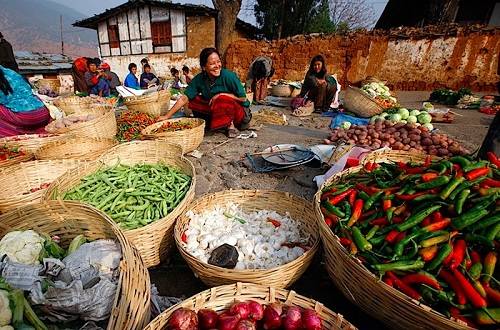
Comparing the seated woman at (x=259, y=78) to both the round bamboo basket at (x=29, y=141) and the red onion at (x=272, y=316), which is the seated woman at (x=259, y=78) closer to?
the round bamboo basket at (x=29, y=141)

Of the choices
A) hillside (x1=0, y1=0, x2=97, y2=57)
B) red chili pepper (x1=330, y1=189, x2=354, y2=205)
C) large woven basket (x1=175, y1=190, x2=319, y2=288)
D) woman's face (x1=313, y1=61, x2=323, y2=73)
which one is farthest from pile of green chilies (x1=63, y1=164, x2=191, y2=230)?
hillside (x1=0, y1=0, x2=97, y2=57)

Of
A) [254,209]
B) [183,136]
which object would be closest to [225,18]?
[183,136]

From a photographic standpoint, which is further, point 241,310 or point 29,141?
point 29,141

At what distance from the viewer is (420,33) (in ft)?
35.8

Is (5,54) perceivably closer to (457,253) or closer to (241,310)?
(241,310)

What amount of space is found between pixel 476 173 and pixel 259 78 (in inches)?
291

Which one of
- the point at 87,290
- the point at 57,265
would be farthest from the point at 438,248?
the point at 57,265

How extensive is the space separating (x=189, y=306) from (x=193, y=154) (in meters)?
2.96

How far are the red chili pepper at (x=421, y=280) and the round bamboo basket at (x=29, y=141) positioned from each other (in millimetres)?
3857

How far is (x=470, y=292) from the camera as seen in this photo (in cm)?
141

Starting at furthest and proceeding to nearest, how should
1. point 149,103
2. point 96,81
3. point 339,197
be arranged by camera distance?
point 96,81 < point 149,103 < point 339,197

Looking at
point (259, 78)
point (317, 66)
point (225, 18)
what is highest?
point (225, 18)

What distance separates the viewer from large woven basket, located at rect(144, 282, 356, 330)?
1.44 m

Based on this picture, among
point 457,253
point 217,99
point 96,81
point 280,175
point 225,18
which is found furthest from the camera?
point 225,18
